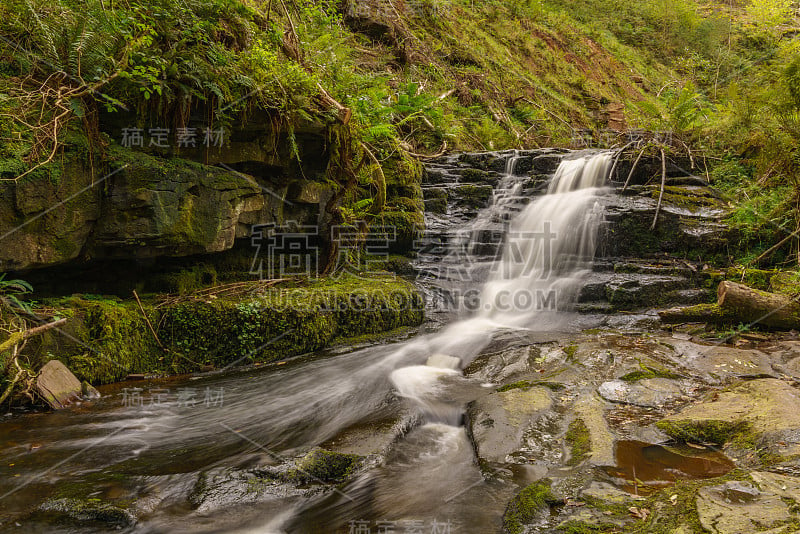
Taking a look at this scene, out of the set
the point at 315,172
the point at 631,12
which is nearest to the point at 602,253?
the point at 315,172

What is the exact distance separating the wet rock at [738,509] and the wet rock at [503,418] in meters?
1.27

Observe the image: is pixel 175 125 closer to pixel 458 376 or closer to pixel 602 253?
pixel 458 376

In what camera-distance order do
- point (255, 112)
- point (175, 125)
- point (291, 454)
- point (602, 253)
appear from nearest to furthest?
point (291, 454), point (175, 125), point (255, 112), point (602, 253)

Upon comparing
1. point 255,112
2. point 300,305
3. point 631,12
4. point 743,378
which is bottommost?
point 743,378

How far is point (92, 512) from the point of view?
2.42m

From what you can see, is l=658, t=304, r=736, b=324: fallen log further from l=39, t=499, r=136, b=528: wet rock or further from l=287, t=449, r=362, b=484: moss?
l=39, t=499, r=136, b=528: wet rock

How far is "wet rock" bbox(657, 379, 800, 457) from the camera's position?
2.71 meters

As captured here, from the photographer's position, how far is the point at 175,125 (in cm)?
485

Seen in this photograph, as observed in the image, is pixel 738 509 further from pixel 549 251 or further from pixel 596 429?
pixel 549 251

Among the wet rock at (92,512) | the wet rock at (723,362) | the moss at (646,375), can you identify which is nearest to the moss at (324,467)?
the wet rock at (92,512)

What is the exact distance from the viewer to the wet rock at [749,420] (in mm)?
2709

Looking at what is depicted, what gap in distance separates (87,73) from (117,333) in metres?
2.57

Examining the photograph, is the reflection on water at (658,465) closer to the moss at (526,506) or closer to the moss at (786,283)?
the moss at (526,506)

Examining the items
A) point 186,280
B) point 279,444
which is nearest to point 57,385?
point 186,280
